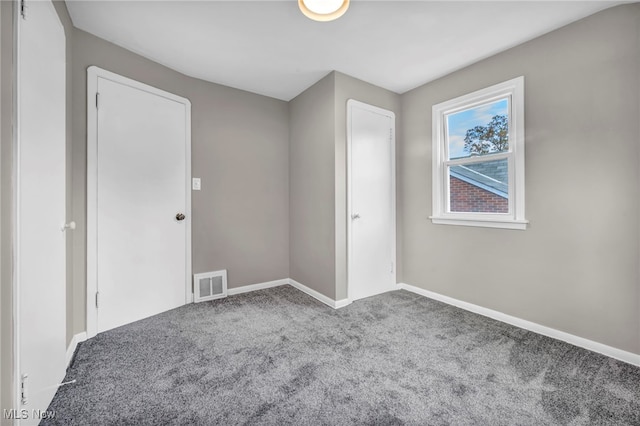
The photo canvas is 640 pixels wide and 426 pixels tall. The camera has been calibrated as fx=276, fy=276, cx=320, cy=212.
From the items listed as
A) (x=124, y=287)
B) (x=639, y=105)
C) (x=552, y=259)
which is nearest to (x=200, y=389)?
(x=124, y=287)

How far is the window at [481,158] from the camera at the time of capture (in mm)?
2361

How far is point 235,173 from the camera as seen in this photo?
3.23 m

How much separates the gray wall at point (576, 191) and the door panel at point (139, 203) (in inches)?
114

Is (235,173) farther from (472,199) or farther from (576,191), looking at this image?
(576,191)

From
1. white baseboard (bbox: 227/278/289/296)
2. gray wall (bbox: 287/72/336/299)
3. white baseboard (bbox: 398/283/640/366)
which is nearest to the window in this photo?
white baseboard (bbox: 398/283/640/366)

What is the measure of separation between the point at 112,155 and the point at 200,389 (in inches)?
76.6

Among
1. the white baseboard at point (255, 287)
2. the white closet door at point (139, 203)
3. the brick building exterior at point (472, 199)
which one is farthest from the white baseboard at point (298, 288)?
the brick building exterior at point (472, 199)

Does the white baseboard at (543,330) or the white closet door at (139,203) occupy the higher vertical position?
the white closet door at (139,203)

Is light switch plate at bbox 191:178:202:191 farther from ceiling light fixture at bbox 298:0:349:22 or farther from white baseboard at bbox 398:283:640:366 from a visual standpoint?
white baseboard at bbox 398:283:640:366

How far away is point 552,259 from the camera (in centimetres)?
217

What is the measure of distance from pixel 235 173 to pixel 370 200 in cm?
159

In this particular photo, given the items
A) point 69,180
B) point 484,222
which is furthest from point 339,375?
point 69,180

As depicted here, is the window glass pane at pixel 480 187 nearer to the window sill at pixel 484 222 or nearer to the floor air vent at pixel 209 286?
the window sill at pixel 484 222

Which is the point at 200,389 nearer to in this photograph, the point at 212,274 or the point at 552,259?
the point at 212,274
